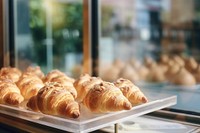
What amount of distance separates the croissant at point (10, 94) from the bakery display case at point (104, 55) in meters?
0.02

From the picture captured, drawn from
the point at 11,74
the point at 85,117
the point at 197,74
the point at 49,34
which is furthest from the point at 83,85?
the point at 49,34

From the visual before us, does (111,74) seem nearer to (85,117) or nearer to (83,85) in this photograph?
(83,85)

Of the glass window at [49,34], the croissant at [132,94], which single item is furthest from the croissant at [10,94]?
the glass window at [49,34]

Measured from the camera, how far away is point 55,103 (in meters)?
0.63

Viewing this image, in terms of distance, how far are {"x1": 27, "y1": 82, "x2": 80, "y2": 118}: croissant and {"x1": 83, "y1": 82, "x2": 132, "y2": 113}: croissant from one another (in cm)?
4

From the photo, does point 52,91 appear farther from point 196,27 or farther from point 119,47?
point 119,47

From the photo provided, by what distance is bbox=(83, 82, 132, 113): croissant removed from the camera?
631 mm

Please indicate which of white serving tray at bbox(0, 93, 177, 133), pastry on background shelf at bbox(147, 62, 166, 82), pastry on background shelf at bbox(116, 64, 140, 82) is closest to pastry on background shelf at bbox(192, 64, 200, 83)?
pastry on background shelf at bbox(147, 62, 166, 82)

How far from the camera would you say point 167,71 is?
4.22ft

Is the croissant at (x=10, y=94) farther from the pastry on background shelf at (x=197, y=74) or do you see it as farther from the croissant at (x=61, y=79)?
the pastry on background shelf at (x=197, y=74)

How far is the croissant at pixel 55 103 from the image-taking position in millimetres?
603

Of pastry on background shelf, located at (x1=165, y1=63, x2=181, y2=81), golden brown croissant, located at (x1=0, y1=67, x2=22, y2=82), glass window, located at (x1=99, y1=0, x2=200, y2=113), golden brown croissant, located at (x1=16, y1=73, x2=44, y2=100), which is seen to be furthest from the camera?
glass window, located at (x1=99, y1=0, x2=200, y2=113)

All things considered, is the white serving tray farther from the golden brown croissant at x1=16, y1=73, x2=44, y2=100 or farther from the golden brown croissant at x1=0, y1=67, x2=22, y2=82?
the golden brown croissant at x1=0, y1=67, x2=22, y2=82

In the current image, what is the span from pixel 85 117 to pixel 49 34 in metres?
1.80
